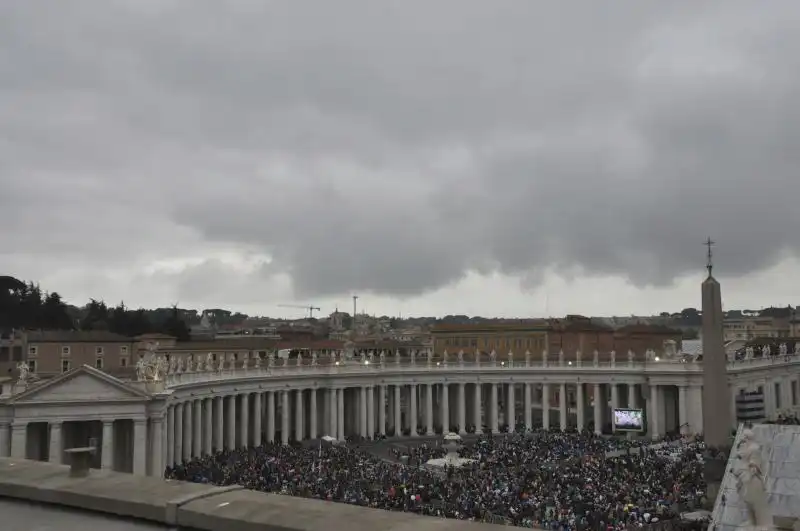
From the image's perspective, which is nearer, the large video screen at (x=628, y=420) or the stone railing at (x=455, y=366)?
the large video screen at (x=628, y=420)

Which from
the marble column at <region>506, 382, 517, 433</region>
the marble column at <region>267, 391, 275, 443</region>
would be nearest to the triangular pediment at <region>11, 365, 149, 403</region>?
the marble column at <region>267, 391, 275, 443</region>

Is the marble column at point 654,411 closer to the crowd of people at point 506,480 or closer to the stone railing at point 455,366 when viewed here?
the stone railing at point 455,366

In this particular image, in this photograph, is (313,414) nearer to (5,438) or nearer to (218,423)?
(218,423)

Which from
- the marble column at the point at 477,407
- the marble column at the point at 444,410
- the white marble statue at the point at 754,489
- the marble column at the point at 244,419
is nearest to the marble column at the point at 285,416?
the marble column at the point at 244,419

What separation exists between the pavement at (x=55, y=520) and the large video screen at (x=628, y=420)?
60757mm

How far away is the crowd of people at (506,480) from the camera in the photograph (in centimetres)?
3131

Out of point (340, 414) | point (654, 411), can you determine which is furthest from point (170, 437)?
point (654, 411)

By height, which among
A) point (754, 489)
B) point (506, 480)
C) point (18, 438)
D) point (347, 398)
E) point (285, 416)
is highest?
point (754, 489)

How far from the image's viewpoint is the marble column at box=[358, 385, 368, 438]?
72000 millimetres

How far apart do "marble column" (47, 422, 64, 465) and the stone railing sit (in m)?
21.2

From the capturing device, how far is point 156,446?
151 feet

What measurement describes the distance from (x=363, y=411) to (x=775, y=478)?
46.9m

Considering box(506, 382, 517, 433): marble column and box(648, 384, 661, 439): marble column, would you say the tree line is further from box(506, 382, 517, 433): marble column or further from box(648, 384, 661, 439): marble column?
box(648, 384, 661, 439): marble column

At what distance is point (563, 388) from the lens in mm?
77062
